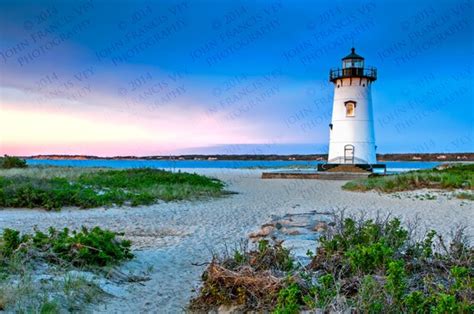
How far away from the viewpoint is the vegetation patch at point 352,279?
4.00m

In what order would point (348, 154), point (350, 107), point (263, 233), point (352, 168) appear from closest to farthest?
point (263, 233)
point (352, 168)
point (350, 107)
point (348, 154)

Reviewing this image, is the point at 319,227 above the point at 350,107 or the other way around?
the other way around

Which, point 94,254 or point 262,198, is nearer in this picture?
point 94,254

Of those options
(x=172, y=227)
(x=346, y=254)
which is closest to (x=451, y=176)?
(x=172, y=227)

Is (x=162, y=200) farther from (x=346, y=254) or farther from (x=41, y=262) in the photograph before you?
(x=346, y=254)

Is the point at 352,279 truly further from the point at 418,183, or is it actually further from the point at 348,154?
the point at 348,154

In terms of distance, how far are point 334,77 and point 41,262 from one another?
2741 cm

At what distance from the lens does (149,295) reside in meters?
5.71

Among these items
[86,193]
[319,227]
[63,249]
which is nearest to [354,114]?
[86,193]

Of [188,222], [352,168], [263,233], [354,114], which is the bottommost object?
[188,222]

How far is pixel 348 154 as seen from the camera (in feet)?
101

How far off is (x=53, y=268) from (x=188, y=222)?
6045 mm

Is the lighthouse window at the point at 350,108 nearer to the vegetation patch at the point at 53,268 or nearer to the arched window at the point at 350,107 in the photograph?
the arched window at the point at 350,107

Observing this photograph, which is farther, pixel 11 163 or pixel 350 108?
pixel 350 108
